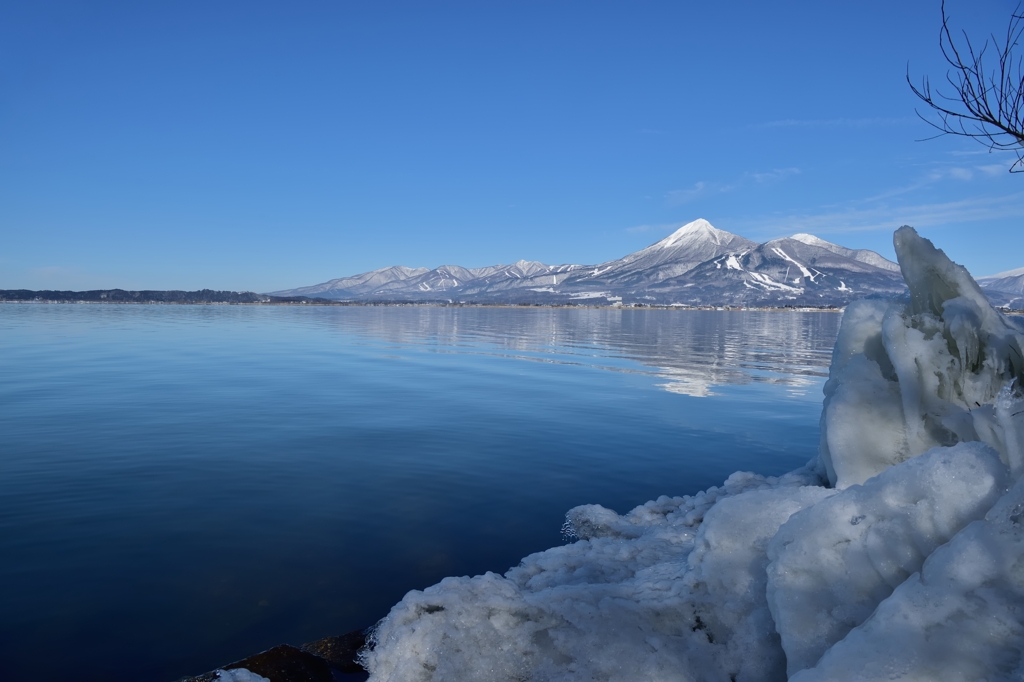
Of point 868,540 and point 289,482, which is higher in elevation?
point 868,540

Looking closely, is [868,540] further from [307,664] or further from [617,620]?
[307,664]

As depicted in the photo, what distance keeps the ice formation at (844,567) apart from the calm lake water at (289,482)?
4.60 ft

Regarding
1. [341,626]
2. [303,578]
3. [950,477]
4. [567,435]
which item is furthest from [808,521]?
[567,435]

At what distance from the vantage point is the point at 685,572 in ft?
19.4

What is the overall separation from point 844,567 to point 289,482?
8655 mm

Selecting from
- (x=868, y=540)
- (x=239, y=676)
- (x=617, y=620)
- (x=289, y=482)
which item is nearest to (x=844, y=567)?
(x=868, y=540)

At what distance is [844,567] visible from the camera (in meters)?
4.30

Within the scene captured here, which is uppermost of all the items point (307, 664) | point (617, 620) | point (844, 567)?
point (844, 567)

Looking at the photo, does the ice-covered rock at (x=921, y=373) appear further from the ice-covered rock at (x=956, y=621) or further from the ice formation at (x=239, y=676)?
the ice formation at (x=239, y=676)

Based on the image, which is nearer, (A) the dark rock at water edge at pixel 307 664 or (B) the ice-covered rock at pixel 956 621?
(B) the ice-covered rock at pixel 956 621

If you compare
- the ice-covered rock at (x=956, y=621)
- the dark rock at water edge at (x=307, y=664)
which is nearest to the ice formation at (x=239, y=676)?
the dark rock at water edge at (x=307, y=664)

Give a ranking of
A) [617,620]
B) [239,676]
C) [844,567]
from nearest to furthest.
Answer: [844,567]
[239,676]
[617,620]

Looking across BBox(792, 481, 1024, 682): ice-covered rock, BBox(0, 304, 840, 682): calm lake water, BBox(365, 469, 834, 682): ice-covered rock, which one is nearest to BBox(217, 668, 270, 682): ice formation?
BBox(0, 304, 840, 682): calm lake water

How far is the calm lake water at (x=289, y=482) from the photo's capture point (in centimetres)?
612
